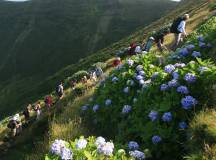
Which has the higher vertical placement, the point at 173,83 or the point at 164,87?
the point at 173,83

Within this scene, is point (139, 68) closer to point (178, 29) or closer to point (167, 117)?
point (167, 117)

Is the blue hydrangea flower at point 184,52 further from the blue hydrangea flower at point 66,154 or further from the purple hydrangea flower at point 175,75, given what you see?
the blue hydrangea flower at point 66,154

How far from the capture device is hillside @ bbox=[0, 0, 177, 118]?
445 feet

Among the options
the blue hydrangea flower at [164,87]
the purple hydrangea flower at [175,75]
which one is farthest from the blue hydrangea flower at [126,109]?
the purple hydrangea flower at [175,75]

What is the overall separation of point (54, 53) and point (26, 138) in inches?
5022

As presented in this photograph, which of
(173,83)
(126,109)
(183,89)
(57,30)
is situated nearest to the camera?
(183,89)

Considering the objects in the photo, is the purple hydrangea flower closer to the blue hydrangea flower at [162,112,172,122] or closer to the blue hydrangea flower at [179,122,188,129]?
the blue hydrangea flower at [162,112,172,122]

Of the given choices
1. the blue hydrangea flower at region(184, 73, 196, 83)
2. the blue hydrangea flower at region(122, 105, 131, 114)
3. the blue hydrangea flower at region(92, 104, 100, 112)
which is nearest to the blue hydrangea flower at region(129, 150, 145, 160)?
the blue hydrangea flower at region(184, 73, 196, 83)

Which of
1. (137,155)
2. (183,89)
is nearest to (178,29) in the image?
(183,89)

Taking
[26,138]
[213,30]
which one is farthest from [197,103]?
[26,138]

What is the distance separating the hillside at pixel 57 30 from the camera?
135625 millimetres

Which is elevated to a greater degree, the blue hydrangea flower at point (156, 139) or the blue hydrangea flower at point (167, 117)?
the blue hydrangea flower at point (167, 117)

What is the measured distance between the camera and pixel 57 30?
158375mm

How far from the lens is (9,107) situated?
79.7 meters
